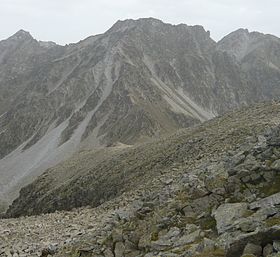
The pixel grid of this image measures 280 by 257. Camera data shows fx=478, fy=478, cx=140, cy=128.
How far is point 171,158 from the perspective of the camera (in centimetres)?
4750

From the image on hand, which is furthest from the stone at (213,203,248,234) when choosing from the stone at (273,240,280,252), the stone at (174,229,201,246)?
the stone at (273,240,280,252)

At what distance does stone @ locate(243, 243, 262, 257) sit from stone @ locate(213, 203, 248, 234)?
184 cm

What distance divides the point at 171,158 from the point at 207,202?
29.2 metres

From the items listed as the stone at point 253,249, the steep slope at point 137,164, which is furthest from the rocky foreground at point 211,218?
the steep slope at point 137,164

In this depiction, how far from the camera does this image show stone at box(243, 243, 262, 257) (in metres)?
13.2

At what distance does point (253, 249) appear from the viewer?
43.5 feet

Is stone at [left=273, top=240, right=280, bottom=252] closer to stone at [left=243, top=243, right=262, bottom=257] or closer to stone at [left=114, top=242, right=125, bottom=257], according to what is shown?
stone at [left=243, top=243, right=262, bottom=257]

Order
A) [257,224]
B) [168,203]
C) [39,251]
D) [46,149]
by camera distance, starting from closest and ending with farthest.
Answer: [257,224] < [168,203] < [39,251] < [46,149]

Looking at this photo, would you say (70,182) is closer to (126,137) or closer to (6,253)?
(6,253)

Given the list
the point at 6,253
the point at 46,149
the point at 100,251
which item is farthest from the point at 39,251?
the point at 46,149

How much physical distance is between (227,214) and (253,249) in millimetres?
3155

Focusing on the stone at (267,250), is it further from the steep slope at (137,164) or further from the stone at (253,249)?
the steep slope at (137,164)

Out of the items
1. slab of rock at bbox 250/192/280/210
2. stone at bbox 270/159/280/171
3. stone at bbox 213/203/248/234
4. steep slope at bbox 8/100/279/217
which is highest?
stone at bbox 270/159/280/171

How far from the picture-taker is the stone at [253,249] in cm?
1317
